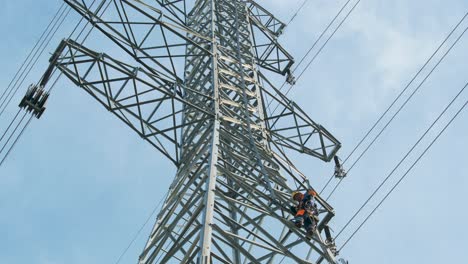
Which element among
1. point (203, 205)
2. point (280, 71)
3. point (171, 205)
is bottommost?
point (171, 205)

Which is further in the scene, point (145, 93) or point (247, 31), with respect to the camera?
point (247, 31)

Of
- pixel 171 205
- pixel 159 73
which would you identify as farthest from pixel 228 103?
pixel 171 205

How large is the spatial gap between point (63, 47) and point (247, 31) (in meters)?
5.67

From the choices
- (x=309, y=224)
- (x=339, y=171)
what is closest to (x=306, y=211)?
(x=309, y=224)

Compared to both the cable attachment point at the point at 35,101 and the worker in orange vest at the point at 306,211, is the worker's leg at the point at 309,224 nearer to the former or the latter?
the worker in orange vest at the point at 306,211

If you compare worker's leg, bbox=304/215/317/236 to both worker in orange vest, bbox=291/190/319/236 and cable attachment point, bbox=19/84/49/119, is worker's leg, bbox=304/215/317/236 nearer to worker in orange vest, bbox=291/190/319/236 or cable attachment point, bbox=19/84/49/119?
worker in orange vest, bbox=291/190/319/236

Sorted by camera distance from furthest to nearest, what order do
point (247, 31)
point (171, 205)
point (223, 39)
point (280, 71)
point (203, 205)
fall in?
1. point (280, 71)
2. point (247, 31)
3. point (223, 39)
4. point (171, 205)
5. point (203, 205)

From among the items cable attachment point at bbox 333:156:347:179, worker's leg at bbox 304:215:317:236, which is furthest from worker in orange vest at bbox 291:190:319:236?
cable attachment point at bbox 333:156:347:179

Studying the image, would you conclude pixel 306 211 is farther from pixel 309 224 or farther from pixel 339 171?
pixel 339 171

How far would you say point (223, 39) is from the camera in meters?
17.2

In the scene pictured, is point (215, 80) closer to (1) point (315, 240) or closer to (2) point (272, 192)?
(2) point (272, 192)

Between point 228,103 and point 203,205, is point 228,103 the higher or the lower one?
the higher one

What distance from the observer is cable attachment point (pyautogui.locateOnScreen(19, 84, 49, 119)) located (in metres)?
14.3

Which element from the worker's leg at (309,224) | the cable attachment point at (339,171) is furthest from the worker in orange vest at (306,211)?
the cable attachment point at (339,171)
